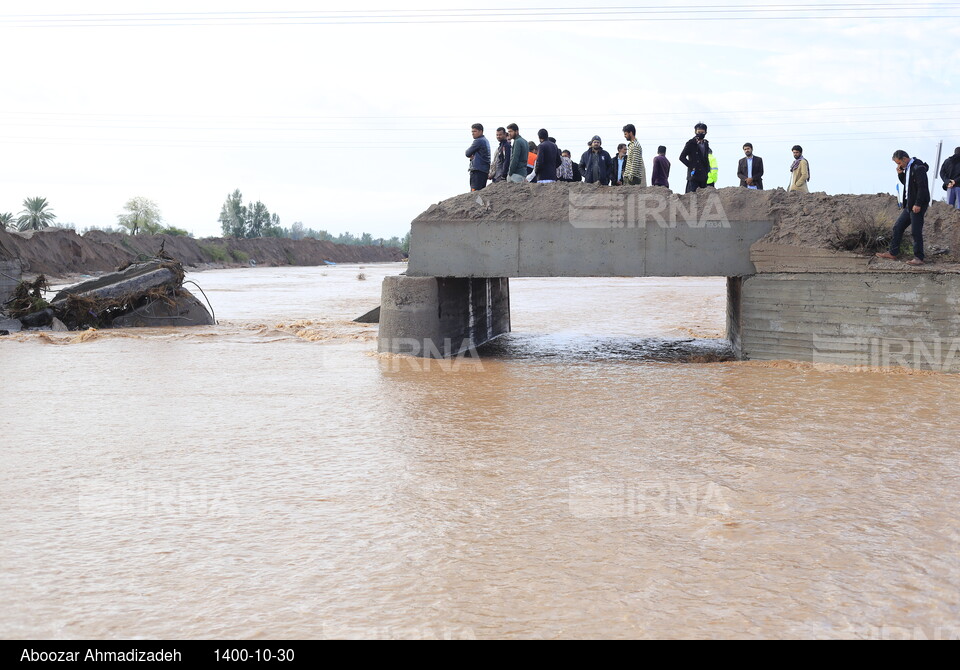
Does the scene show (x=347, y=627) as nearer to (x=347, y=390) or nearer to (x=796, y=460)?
(x=796, y=460)

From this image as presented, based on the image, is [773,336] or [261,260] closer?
[773,336]

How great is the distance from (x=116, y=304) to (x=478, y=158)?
34.8 feet

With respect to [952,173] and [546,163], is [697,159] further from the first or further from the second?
[952,173]

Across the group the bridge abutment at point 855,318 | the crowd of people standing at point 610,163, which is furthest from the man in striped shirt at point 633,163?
the bridge abutment at point 855,318

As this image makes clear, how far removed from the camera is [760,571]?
4754 millimetres

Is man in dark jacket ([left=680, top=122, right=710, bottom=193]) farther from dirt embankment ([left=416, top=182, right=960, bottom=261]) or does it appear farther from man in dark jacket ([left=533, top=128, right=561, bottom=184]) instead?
man in dark jacket ([left=533, top=128, right=561, bottom=184])

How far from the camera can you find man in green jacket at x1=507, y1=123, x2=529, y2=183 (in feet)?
46.6

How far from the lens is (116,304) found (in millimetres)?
20250

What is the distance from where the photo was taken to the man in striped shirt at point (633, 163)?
47.0ft

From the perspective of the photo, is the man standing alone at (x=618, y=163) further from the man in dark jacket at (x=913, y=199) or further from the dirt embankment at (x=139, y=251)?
the dirt embankment at (x=139, y=251)

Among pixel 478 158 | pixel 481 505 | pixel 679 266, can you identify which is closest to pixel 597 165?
pixel 478 158

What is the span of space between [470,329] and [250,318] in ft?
32.8
